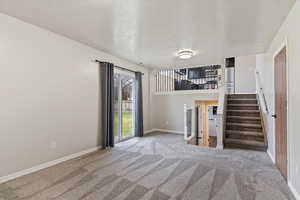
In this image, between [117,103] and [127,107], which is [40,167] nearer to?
[117,103]

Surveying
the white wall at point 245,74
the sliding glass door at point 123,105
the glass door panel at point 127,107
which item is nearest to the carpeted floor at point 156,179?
the sliding glass door at point 123,105

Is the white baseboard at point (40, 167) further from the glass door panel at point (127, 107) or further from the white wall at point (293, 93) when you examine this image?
the white wall at point (293, 93)

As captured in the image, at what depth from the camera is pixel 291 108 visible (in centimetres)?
234

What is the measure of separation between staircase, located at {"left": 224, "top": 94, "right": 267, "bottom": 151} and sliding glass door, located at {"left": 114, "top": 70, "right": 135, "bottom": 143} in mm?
3109

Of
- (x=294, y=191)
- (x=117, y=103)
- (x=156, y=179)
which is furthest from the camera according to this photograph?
(x=117, y=103)

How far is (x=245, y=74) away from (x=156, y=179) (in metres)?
6.89

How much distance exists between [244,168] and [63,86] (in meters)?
3.97

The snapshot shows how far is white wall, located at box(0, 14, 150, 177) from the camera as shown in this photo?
2658 mm

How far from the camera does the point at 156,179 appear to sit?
2.69 m

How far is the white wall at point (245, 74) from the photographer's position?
7328mm

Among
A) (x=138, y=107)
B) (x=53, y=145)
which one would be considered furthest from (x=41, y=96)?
(x=138, y=107)

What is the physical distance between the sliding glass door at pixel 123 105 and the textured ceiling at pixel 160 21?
1.41 m

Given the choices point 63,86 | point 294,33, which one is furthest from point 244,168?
point 63,86

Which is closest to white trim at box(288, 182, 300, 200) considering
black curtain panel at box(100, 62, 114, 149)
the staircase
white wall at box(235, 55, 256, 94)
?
the staircase
